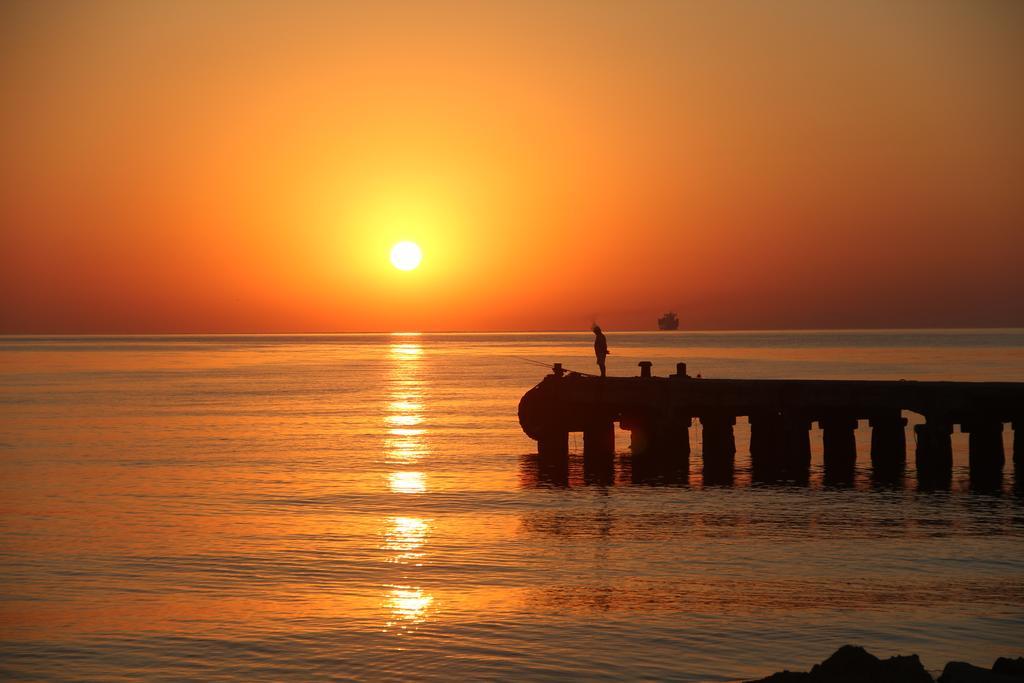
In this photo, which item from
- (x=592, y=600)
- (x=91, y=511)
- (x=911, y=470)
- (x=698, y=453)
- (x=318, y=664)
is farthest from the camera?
(x=698, y=453)

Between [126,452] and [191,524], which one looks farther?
[126,452]

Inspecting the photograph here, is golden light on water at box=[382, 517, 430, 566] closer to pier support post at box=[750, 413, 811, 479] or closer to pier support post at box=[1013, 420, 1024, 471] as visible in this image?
pier support post at box=[750, 413, 811, 479]

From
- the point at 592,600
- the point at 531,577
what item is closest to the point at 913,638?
the point at 592,600

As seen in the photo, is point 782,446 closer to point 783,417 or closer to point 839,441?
point 783,417

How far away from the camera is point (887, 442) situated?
3697 centimetres

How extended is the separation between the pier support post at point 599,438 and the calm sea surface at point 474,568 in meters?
1.94

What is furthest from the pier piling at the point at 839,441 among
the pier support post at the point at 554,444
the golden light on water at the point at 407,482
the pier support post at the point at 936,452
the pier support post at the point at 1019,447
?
the golden light on water at the point at 407,482

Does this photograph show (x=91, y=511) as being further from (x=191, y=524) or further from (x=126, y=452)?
(x=126, y=452)

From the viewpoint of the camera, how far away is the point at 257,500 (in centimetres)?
3181

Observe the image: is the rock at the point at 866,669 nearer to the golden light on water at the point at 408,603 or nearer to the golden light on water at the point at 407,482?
the golden light on water at the point at 408,603

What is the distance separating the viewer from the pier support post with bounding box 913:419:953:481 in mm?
34781

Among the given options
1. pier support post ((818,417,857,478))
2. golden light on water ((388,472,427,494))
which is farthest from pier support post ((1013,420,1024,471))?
golden light on water ((388,472,427,494))

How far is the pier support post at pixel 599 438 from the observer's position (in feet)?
135

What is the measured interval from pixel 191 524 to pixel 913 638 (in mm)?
17245
